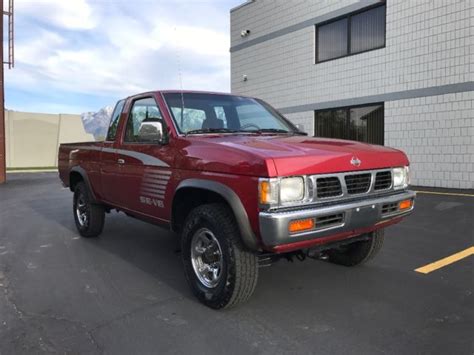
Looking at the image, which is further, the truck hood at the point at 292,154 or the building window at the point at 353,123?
the building window at the point at 353,123

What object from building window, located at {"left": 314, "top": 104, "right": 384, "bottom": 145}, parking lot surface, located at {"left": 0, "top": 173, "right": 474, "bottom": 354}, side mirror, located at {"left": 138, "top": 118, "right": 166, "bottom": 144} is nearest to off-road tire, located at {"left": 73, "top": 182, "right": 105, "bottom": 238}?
parking lot surface, located at {"left": 0, "top": 173, "right": 474, "bottom": 354}

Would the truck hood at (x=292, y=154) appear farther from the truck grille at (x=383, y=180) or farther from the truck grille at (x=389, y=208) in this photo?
the truck grille at (x=389, y=208)

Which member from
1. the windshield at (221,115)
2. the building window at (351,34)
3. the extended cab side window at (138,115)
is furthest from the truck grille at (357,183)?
the building window at (351,34)

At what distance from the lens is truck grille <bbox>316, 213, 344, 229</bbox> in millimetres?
3222

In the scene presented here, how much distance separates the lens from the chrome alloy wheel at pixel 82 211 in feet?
20.7

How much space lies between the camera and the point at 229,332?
3.24 meters

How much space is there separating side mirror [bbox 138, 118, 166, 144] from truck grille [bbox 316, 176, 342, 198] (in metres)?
1.70

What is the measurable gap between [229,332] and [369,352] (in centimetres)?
101

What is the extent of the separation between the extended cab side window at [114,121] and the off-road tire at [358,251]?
307 centimetres

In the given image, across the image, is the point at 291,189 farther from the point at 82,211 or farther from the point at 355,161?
the point at 82,211

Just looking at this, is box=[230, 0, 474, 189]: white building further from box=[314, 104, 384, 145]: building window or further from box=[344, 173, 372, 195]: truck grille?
box=[344, 173, 372, 195]: truck grille

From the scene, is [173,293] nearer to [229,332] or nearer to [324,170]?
[229,332]

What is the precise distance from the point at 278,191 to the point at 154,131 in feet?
5.45

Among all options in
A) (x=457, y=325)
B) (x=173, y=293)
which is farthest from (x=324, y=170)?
(x=173, y=293)
